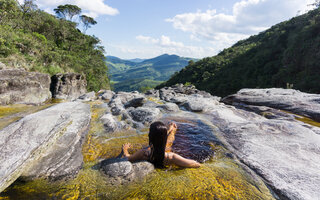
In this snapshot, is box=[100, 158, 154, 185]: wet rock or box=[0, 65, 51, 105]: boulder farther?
box=[0, 65, 51, 105]: boulder

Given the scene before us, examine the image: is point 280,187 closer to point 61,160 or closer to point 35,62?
point 61,160

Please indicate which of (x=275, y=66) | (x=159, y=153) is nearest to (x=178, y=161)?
(x=159, y=153)

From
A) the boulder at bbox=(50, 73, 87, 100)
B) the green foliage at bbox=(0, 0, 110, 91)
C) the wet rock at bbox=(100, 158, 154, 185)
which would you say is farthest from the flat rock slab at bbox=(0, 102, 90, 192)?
the boulder at bbox=(50, 73, 87, 100)

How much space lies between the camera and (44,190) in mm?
2928

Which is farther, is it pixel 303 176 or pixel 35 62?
pixel 35 62

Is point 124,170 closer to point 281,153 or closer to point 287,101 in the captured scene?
point 281,153

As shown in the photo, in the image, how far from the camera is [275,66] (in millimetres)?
38875

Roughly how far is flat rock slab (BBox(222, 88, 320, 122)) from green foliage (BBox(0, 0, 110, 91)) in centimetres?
1839

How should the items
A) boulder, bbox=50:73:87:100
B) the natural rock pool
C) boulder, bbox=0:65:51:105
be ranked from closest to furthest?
the natural rock pool < boulder, bbox=0:65:51:105 < boulder, bbox=50:73:87:100

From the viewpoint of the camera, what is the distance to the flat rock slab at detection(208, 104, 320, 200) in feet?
10.3

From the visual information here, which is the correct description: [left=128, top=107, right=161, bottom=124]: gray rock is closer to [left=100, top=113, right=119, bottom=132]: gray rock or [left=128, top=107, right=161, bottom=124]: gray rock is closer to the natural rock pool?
[left=100, top=113, right=119, bottom=132]: gray rock

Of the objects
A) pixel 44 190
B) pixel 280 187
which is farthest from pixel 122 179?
pixel 280 187

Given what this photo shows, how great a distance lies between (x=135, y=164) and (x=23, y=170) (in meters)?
2.22

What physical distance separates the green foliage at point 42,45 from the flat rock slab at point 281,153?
53.2 ft
